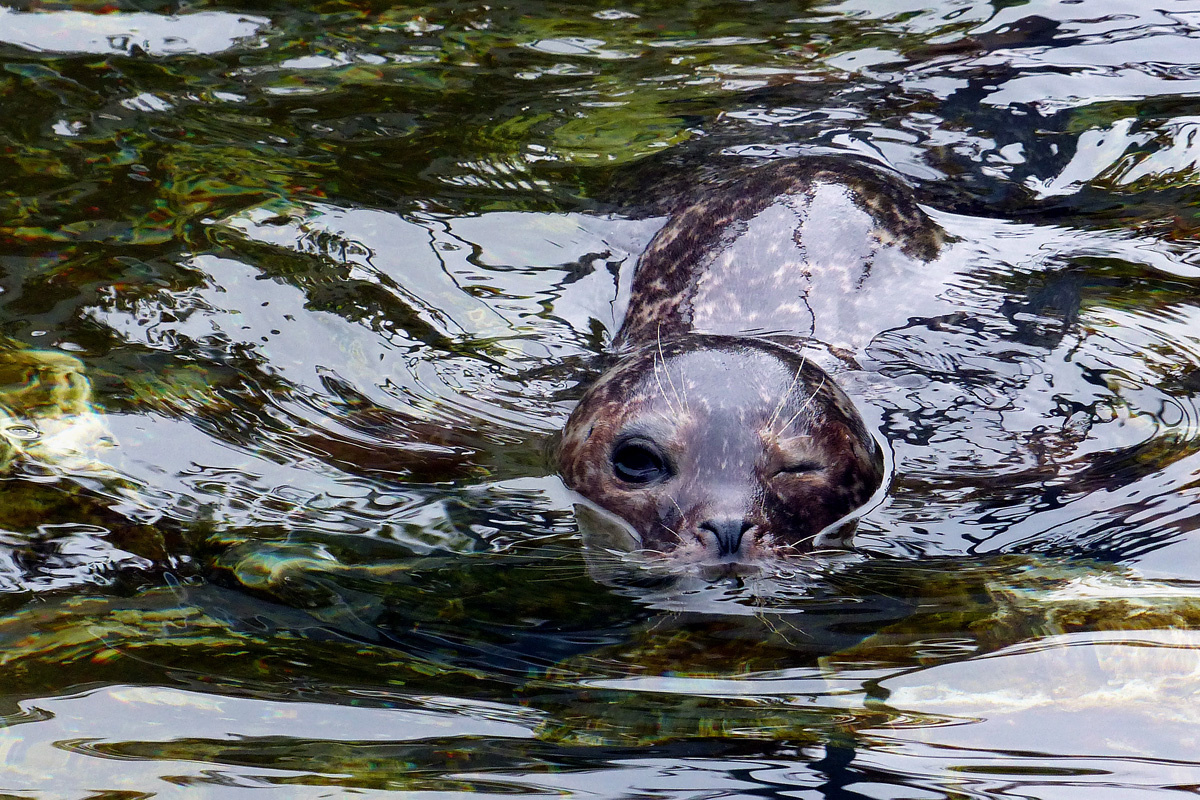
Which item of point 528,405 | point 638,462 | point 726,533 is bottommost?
point 726,533

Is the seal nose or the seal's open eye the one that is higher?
the seal's open eye

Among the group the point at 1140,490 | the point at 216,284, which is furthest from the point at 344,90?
the point at 1140,490

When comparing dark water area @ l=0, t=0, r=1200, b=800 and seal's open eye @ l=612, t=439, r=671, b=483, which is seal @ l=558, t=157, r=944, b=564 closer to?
seal's open eye @ l=612, t=439, r=671, b=483

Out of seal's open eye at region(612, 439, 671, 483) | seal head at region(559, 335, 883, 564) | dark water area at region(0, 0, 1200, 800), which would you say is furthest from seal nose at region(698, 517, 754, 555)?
seal's open eye at region(612, 439, 671, 483)

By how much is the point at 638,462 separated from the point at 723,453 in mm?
270

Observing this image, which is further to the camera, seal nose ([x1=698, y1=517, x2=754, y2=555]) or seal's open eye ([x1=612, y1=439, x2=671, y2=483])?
seal's open eye ([x1=612, y1=439, x2=671, y2=483])

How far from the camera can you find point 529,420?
14.4 feet

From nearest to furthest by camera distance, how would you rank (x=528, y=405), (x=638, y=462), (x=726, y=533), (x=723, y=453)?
(x=726, y=533), (x=723, y=453), (x=638, y=462), (x=528, y=405)

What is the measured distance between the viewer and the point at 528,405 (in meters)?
4.48

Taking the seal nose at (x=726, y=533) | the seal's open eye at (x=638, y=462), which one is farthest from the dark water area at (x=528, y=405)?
the seal's open eye at (x=638, y=462)

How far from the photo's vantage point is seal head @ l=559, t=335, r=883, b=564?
349 cm

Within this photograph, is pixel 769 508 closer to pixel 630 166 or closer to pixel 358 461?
pixel 358 461

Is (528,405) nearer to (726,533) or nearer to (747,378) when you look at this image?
(747,378)

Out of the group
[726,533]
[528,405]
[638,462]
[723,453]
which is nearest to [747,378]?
[723,453]
